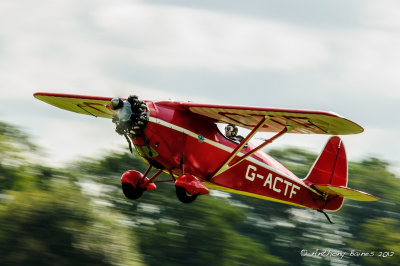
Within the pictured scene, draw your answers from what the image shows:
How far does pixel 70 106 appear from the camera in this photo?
14.3 m

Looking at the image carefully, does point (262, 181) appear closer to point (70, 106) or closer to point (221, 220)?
point (70, 106)

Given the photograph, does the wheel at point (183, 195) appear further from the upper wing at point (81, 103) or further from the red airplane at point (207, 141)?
the upper wing at point (81, 103)

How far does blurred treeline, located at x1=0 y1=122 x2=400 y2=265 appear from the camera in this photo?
3141cm

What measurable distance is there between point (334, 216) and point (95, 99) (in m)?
36.7

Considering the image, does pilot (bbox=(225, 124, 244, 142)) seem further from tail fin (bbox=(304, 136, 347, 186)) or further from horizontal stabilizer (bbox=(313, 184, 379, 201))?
tail fin (bbox=(304, 136, 347, 186))

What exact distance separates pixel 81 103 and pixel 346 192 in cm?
571

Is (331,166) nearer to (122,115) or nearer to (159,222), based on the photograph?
(122,115)

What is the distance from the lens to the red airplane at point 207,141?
11.4 m

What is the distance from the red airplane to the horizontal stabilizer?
0.07 ft

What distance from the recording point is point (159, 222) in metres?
37.0

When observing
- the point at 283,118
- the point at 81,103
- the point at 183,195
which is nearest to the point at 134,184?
the point at 183,195

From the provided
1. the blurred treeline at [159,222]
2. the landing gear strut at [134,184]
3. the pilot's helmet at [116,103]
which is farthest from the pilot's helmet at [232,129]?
the blurred treeline at [159,222]

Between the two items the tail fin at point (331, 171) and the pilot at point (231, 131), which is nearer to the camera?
the pilot at point (231, 131)

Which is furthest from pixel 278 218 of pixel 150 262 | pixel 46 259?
pixel 46 259
